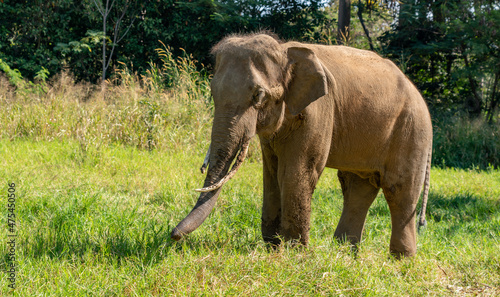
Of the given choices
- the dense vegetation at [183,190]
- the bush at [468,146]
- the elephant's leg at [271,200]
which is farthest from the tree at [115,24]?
the elephant's leg at [271,200]

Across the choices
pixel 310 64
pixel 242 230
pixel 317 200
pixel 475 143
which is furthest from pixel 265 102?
pixel 475 143

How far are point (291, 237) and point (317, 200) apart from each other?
111 inches

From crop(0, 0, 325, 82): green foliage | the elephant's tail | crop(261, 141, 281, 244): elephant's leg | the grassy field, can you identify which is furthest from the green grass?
crop(0, 0, 325, 82): green foliage

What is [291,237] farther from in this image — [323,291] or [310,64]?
[310,64]

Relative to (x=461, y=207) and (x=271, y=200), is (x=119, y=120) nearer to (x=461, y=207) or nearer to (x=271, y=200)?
(x=271, y=200)

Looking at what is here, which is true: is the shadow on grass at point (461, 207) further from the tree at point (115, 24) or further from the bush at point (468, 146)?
the tree at point (115, 24)

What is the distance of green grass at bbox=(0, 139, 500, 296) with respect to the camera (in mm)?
3254

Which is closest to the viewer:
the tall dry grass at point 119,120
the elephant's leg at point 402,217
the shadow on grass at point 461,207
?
the elephant's leg at point 402,217

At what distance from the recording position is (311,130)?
141 inches

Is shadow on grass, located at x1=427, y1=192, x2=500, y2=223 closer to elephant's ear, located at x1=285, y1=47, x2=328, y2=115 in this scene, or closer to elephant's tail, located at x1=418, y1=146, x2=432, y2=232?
elephant's tail, located at x1=418, y1=146, x2=432, y2=232

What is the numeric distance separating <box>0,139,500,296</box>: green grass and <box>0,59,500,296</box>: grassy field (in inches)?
0.6

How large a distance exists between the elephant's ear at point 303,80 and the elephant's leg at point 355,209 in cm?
149

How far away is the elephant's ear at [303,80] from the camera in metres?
3.50

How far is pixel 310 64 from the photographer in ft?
11.7
